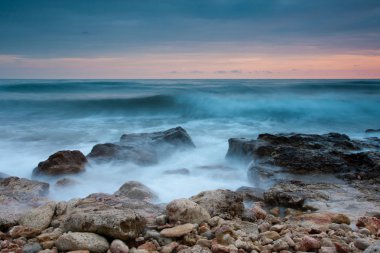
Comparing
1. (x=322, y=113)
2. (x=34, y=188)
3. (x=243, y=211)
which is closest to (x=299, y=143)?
(x=243, y=211)

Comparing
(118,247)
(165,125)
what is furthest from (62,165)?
(165,125)

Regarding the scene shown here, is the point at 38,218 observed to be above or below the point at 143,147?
above

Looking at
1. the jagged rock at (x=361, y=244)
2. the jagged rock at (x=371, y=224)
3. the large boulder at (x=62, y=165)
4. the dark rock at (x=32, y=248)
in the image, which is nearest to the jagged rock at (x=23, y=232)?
the dark rock at (x=32, y=248)

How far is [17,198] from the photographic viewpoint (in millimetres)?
5699

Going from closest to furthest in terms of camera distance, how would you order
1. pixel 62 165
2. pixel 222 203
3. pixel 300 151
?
pixel 222 203 → pixel 62 165 → pixel 300 151

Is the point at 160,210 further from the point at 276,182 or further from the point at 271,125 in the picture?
the point at 271,125

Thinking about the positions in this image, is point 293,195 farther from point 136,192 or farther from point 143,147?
point 143,147

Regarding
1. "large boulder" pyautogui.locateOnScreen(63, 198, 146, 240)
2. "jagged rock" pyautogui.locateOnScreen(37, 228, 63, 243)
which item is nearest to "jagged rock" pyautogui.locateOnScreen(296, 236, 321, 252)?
"large boulder" pyautogui.locateOnScreen(63, 198, 146, 240)

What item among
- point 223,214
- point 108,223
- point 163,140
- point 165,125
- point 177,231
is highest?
point 108,223

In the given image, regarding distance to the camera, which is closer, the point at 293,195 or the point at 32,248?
the point at 32,248

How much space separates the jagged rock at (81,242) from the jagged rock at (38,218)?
757 millimetres

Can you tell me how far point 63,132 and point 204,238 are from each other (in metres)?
13.1

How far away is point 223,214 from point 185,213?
2.14ft

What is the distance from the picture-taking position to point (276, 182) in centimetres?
700
